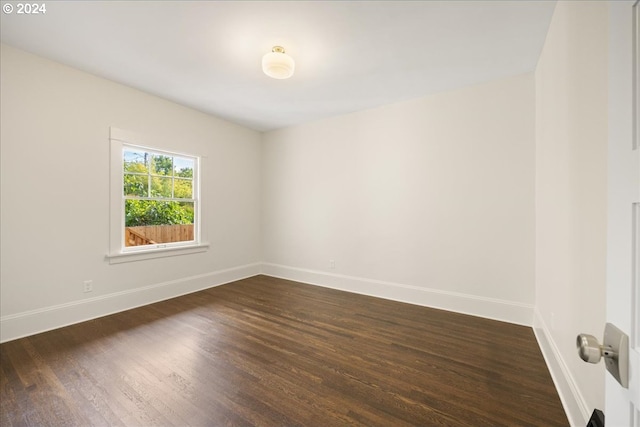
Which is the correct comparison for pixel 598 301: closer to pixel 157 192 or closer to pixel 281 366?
pixel 281 366

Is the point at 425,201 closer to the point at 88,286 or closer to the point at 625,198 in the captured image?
the point at 625,198

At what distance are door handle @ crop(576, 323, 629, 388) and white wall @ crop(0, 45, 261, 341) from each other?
3934 millimetres

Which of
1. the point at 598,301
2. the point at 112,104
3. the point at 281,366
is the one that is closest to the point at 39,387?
the point at 281,366

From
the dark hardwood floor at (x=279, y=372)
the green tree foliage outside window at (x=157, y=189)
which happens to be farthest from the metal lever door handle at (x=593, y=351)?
the green tree foliage outside window at (x=157, y=189)

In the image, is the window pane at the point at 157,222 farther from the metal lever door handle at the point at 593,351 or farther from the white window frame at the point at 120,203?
the metal lever door handle at the point at 593,351

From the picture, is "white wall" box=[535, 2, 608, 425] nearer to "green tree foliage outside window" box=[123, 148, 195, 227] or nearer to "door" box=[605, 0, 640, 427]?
"door" box=[605, 0, 640, 427]

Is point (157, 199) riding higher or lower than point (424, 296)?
higher

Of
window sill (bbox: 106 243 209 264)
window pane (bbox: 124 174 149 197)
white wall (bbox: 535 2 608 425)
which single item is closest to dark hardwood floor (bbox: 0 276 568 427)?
white wall (bbox: 535 2 608 425)

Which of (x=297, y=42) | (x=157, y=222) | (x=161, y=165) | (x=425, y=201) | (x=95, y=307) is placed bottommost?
(x=95, y=307)

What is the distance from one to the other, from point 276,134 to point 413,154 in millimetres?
2621

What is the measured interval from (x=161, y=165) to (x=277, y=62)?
2.40 metres

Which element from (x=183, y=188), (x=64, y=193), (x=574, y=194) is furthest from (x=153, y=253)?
(x=574, y=194)

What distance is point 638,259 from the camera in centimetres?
47

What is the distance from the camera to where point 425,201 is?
332 cm
